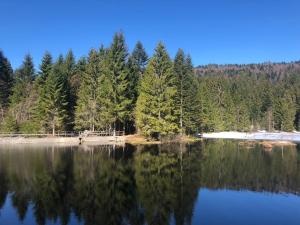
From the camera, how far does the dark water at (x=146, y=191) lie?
59.6 feet

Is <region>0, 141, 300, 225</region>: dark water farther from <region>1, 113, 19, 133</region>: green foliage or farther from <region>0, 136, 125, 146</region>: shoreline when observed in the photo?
<region>1, 113, 19, 133</region>: green foliage

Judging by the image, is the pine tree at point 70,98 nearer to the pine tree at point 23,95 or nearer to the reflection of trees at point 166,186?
the pine tree at point 23,95

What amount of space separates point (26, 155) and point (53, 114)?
25934mm

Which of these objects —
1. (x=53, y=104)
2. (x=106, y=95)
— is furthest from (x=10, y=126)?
(x=106, y=95)

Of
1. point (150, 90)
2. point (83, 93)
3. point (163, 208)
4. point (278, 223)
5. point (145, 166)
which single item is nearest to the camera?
point (278, 223)

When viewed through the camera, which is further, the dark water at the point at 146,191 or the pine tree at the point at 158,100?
Result: the pine tree at the point at 158,100

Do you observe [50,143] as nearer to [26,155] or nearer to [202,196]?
[26,155]

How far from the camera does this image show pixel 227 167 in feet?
113

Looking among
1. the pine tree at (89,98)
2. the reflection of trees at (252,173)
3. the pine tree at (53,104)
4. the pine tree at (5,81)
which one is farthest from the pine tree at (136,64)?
the reflection of trees at (252,173)

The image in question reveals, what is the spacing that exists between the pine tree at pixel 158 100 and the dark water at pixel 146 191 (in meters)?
22.3

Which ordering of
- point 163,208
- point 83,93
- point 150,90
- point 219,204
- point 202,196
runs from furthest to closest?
point 83,93
point 150,90
point 202,196
point 219,204
point 163,208

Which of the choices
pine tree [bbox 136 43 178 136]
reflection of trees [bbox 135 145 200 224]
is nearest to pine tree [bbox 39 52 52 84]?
pine tree [bbox 136 43 178 136]

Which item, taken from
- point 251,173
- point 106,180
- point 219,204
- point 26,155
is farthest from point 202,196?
point 26,155

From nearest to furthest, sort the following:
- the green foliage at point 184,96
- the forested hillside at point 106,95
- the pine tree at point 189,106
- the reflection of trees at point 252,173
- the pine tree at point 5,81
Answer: the reflection of trees at point 252,173 < the forested hillside at point 106,95 < the green foliage at point 184,96 < the pine tree at point 189,106 < the pine tree at point 5,81
